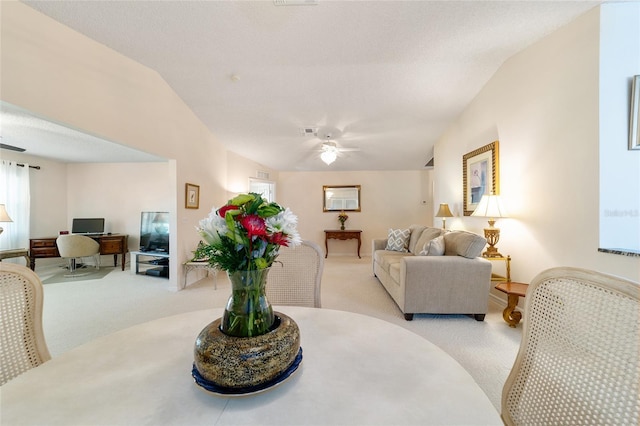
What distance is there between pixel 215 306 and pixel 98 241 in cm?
344

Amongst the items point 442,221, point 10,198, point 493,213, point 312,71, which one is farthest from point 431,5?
point 10,198

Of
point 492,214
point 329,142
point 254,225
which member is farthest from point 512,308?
point 329,142

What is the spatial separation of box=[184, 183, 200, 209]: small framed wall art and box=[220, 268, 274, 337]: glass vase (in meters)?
3.51

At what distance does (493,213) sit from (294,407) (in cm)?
305

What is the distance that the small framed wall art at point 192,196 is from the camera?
12.1 ft

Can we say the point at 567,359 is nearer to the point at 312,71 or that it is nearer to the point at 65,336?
the point at 312,71

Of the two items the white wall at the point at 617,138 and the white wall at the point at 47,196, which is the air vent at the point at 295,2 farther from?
the white wall at the point at 47,196

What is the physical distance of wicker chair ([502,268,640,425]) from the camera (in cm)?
60

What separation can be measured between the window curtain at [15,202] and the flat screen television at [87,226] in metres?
0.62

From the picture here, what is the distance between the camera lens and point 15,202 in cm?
438

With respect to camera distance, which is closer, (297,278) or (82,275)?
(297,278)

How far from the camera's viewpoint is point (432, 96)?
3.32 meters

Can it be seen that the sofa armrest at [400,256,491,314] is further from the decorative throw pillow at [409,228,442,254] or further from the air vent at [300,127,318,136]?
the air vent at [300,127,318,136]

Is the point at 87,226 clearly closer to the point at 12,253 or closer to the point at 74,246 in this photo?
the point at 74,246
